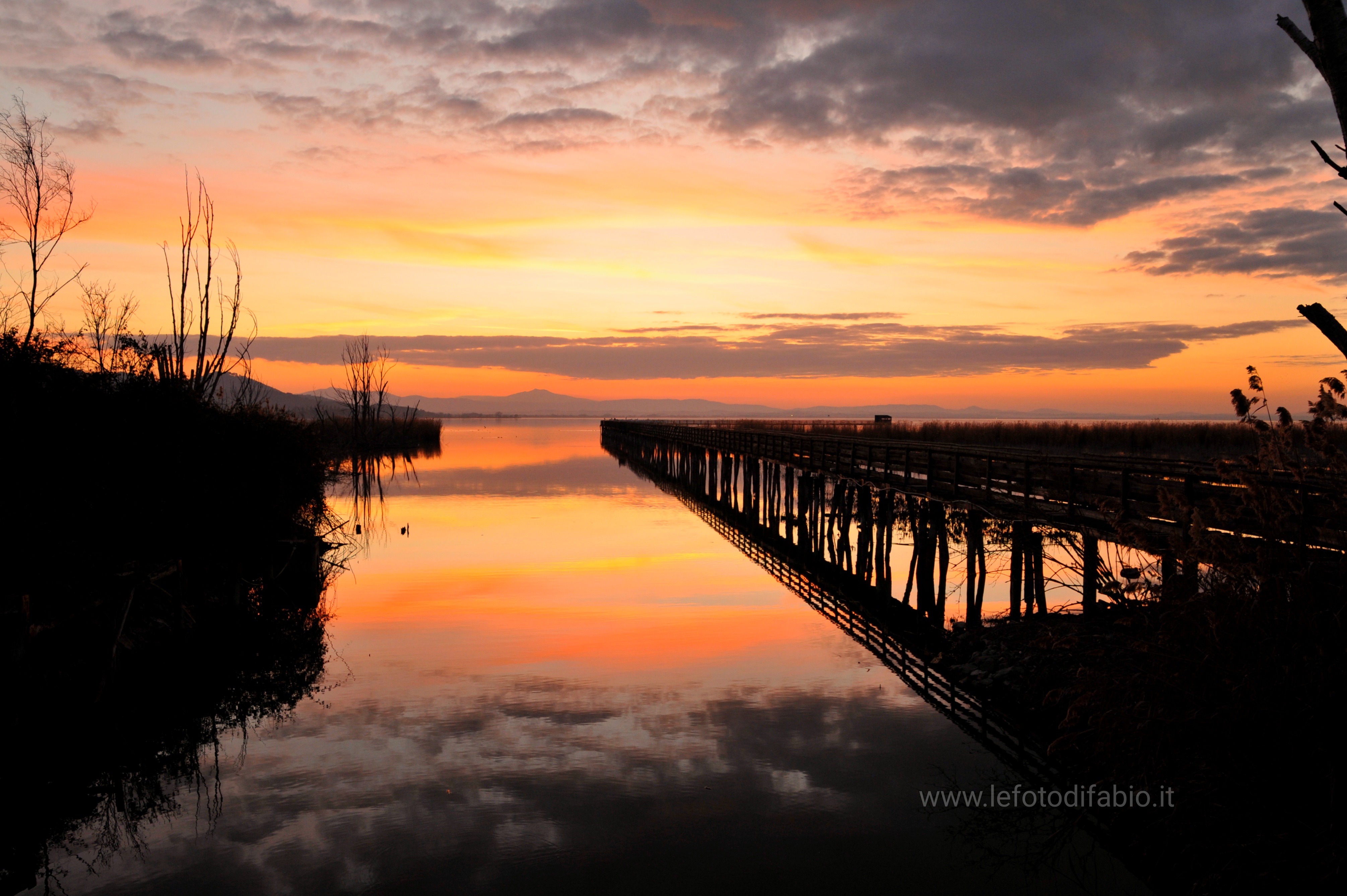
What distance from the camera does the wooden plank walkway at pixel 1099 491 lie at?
7.39 m

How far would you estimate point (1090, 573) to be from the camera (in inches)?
432

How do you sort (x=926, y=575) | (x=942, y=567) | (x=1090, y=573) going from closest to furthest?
(x=1090, y=573), (x=942, y=567), (x=926, y=575)

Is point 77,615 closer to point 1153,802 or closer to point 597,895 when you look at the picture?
point 597,895

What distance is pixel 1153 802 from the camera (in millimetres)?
6941

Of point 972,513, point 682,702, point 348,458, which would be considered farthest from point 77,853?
point 348,458

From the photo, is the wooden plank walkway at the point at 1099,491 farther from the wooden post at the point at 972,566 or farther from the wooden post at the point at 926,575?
the wooden post at the point at 926,575

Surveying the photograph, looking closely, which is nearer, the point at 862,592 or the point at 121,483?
the point at 121,483

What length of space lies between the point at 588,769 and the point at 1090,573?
663 centimetres

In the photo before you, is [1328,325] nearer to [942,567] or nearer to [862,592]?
[942,567]

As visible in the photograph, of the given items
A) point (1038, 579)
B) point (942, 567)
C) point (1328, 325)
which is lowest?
point (942, 567)

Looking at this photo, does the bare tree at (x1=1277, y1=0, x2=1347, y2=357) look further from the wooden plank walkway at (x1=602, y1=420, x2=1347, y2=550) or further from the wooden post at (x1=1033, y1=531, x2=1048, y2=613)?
the wooden post at (x1=1033, y1=531, x2=1048, y2=613)

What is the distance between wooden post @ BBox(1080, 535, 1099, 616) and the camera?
273 inches

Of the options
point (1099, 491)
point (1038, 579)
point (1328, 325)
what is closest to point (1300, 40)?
point (1328, 325)

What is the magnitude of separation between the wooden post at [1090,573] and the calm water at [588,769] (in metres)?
2.46
